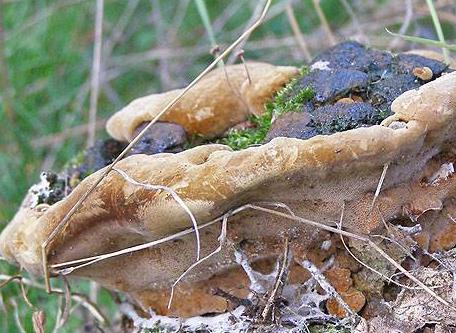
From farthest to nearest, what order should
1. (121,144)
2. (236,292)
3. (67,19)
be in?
(67,19) → (121,144) → (236,292)

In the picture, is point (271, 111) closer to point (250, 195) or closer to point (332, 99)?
point (332, 99)

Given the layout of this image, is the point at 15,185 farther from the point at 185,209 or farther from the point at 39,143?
the point at 185,209

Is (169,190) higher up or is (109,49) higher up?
(169,190)

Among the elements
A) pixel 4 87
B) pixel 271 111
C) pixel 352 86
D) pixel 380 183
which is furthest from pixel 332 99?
pixel 4 87

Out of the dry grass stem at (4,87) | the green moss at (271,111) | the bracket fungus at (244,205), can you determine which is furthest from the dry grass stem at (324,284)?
the dry grass stem at (4,87)

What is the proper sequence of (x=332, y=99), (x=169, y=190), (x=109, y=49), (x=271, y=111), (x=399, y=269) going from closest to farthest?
1. (x=169, y=190)
2. (x=399, y=269)
3. (x=332, y=99)
4. (x=271, y=111)
5. (x=109, y=49)

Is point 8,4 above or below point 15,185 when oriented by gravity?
above

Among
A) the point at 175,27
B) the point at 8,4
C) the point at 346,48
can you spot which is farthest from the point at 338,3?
the point at 346,48

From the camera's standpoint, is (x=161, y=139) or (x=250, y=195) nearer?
(x=250, y=195)
